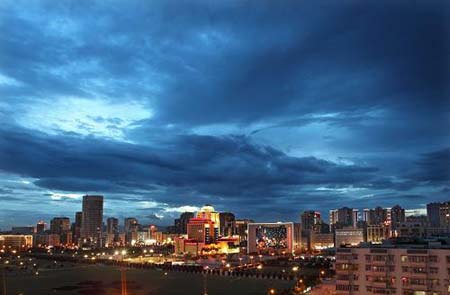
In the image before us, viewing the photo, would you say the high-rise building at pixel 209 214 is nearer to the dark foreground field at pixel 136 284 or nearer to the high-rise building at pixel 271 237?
the high-rise building at pixel 271 237

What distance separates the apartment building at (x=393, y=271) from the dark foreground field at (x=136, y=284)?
2160 centimetres

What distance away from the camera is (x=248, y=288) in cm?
5416

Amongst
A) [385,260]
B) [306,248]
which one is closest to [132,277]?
[385,260]

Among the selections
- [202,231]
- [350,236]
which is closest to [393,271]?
[350,236]

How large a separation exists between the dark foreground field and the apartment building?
70.9ft

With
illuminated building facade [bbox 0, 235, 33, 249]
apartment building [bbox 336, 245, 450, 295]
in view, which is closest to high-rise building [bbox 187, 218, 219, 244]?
illuminated building facade [bbox 0, 235, 33, 249]

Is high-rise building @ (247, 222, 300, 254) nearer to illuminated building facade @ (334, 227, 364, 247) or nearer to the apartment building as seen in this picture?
illuminated building facade @ (334, 227, 364, 247)

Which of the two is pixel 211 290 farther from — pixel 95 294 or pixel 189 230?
pixel 189 230

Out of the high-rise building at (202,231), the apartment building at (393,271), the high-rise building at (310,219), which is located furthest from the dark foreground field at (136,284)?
the high-rise building at (310,219)

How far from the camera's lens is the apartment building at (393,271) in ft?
85.4

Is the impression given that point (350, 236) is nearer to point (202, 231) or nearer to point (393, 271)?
point (202, 231)

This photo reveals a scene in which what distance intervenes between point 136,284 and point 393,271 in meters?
37.0

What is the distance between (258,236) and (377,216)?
43657 millimetres

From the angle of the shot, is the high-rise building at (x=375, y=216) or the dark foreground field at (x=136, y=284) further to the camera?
the high-rise building at (x=375, y=216)
